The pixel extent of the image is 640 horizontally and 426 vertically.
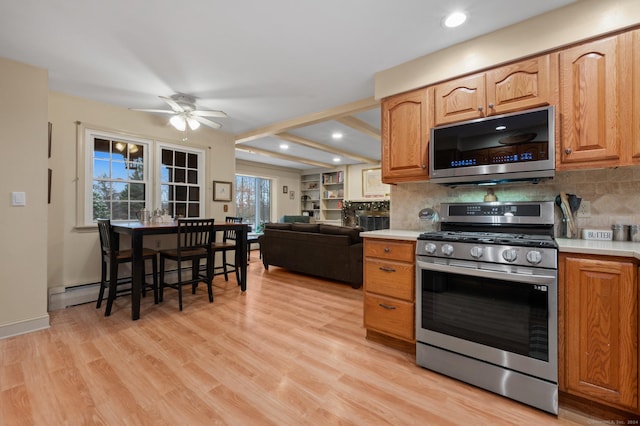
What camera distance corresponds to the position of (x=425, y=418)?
1469 millimetres

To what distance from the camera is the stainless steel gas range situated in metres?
1.53

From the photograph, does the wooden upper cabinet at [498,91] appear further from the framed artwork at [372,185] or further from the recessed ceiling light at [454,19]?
the framed artwork at [372,185]

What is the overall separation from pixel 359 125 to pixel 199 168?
8.89ft

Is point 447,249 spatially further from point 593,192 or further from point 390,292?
point 593,192

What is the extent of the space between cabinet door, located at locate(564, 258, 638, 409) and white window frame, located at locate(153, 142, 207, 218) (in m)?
4.55

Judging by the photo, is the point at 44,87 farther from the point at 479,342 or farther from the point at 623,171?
the point at 623,171

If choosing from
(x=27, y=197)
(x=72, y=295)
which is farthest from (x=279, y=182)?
(x=27, y=197)

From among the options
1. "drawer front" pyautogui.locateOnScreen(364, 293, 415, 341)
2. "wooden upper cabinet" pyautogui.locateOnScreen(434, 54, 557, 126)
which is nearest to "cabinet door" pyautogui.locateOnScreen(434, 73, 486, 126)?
"wooden upper cabinet" pyautogui.locateOnScreen(434, 54, 557, 126)

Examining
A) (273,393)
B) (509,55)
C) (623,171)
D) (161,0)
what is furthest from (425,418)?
(161,0)

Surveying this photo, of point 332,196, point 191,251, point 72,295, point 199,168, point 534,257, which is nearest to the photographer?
point 534,257

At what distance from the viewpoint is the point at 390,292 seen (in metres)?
2.19

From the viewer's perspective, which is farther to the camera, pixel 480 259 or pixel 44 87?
pixel 44 87

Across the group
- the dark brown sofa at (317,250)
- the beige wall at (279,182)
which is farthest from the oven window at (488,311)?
the beige wall at (279,182)

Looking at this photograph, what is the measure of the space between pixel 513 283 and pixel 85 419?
249cm
